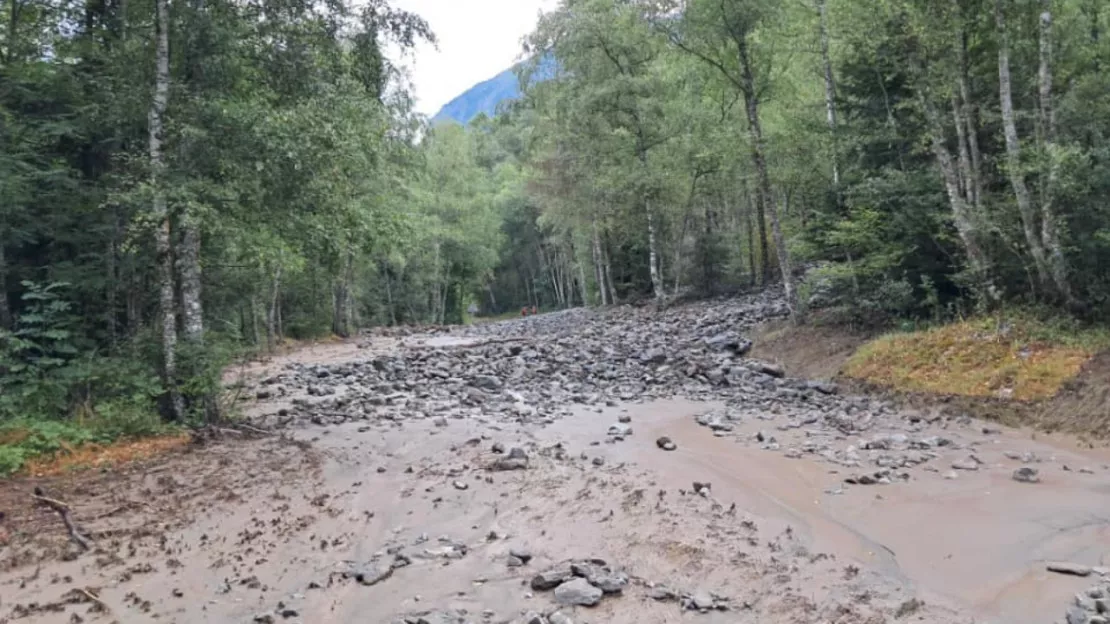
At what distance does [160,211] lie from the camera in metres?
9.11

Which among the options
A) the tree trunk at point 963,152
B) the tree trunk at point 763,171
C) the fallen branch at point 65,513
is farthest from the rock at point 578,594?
the tree trunk at point 763,171

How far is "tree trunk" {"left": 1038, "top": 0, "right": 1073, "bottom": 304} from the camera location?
10.9 metres

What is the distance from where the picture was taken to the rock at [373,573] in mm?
5414

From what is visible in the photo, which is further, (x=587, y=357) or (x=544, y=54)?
(x=544, y=54)

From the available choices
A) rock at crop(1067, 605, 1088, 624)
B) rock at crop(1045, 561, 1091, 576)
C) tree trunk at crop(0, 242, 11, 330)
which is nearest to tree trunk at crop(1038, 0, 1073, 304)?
rock at crop(1045, 561, 1091, 576)

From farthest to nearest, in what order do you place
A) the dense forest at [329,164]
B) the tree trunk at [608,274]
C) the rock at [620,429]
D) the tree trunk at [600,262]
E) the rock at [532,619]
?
1. the tree trunk at [600,262]
2. the tree trunk at [608,274]
3. the rock at [620,429]
4. the dense forest at [329,164]
5. the rock at [532,619]

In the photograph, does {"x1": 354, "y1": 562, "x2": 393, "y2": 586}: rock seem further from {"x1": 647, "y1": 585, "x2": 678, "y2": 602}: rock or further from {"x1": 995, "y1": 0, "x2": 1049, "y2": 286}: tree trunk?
{"x1": 995, "y1": 0, "x2": 1049, "y2": 286}: tree trunk

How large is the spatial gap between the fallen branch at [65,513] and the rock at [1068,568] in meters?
8.00

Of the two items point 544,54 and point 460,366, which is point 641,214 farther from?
point 460,366

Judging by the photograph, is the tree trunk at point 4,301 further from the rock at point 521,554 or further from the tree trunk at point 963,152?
the tree trunk at point 963,152

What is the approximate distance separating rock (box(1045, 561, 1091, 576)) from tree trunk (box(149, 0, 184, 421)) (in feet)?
33.4

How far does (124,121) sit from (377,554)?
8.10m

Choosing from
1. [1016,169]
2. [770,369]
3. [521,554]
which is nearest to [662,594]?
[521,554]

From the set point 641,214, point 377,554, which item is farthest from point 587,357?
point 641,214
